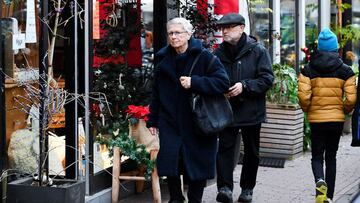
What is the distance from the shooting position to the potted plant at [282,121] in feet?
32.4

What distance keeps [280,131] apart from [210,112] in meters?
3.97

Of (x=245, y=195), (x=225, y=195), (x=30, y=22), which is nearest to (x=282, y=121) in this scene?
(x=245, y=195)

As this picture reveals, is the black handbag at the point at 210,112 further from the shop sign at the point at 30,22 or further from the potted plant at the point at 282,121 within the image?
the potted plant at the point at 282,121

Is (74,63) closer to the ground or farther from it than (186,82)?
farther from it

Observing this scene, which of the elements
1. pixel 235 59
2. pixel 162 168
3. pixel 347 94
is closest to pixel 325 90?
pixel 347 94

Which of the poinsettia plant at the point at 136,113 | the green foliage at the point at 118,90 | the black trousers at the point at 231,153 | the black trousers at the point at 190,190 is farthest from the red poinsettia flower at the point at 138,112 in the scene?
the black trousers at the point at 190,190

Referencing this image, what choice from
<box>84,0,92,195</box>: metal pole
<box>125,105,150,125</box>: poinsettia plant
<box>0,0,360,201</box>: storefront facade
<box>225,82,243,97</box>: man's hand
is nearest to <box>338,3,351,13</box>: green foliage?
<box>0,0,360,201</box>: storefront facade

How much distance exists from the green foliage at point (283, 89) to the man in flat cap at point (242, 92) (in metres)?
2.60

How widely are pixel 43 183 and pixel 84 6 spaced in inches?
71.6

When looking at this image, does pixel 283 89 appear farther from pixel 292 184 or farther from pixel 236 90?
pixel 236 90

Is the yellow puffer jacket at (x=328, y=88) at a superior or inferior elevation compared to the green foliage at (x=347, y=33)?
inferior

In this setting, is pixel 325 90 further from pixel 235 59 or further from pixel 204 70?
pixel 204 70

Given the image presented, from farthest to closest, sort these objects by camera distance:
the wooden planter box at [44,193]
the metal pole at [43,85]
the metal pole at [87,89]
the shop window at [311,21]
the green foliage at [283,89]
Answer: the shop window at [311,21], the green foliage at [283,89], the metal pole at [87,89], the metal pole at [43,85], the wooden planter box at [44,193]

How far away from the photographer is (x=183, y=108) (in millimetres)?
6090
